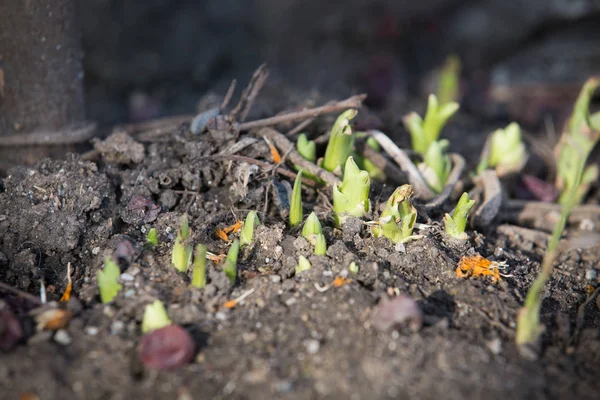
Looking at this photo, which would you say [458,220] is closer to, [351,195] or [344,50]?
[351,195]

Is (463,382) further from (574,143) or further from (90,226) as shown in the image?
(574,143)

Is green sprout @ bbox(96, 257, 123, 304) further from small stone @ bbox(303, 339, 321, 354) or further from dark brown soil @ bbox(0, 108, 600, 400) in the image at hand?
small stone @ bbox(303, 339, 321, 354)

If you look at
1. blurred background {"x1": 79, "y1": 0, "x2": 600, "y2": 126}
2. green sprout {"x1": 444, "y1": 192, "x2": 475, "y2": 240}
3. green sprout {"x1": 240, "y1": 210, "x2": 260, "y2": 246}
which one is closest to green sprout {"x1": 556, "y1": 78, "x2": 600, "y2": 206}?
green sprout {"x1": 444, "y1": 192, "x2": 475, "y2": 240}

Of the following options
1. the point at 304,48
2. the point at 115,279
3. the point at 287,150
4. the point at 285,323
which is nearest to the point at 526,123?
the point at 304,48

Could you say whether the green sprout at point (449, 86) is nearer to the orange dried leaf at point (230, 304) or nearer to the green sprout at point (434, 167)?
the green sprout at point (434, 167)

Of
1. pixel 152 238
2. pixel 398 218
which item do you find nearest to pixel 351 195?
pixel 398 218
